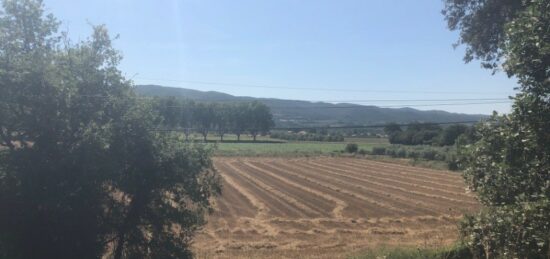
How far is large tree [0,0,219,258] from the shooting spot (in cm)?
1270

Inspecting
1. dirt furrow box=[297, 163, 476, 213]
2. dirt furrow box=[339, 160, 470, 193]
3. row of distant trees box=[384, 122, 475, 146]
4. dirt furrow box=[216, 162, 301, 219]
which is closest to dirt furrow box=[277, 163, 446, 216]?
dirt furrow box=[297, 163, 476, 213]

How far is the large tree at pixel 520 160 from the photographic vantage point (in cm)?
673

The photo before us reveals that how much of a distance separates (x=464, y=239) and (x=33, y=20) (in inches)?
486

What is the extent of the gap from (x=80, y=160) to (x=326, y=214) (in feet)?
59.4

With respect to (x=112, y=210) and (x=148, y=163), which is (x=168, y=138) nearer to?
(x=148, y=163)

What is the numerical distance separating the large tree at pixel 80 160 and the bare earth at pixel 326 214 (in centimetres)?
456

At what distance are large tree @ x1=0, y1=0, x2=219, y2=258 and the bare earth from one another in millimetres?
4564

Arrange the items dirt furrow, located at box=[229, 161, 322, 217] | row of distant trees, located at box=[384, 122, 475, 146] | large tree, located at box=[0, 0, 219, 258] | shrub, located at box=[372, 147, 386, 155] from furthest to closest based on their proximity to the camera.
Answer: row of distant trees, located at box=[384, 122, 475, 146], shrub, located at box=[372, 147, 386, 155], dirt furrow, located at box=[229, 161, 322, 217], large tree, located at box=[0, 0, 219, 258]

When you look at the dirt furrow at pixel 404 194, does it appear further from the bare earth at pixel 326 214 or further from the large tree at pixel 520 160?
the large tree at pixel 520 160

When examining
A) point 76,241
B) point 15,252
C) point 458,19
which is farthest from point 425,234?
point 15,252

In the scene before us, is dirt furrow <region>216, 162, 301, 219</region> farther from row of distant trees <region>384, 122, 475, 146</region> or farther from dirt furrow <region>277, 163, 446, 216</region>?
row of distant trees <region>384, 122, 475, 146</region>

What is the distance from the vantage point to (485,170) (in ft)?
27.1

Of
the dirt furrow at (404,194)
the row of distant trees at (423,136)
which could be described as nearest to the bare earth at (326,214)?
the dirt furrow at (404,194)

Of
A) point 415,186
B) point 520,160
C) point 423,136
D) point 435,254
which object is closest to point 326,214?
point 435,254
